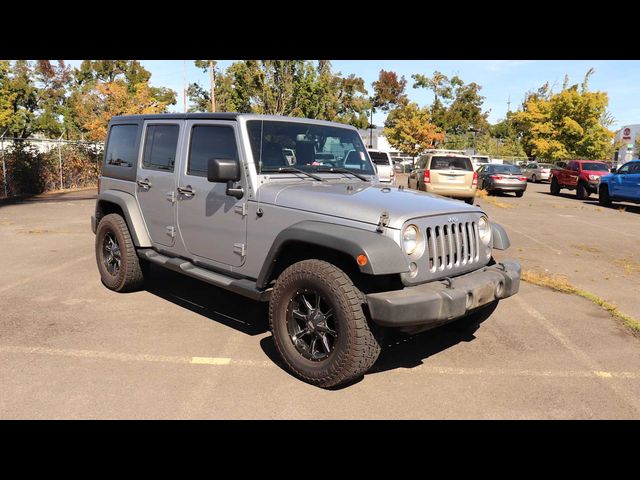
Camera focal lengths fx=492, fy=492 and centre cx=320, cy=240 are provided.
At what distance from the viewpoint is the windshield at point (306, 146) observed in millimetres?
4258

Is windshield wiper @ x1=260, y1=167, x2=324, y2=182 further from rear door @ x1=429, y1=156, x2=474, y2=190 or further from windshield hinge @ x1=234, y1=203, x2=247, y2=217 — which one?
rear door @ x1=429, y1=156, x2=474, y2=190

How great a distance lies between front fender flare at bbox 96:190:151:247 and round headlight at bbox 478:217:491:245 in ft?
11.3

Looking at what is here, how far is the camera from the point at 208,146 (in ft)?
15.1

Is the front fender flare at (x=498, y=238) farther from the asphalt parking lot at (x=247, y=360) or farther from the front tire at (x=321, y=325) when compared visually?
the front tire at (x=321, y=325)

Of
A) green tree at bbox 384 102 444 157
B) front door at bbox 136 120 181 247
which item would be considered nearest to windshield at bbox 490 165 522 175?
front door at bbox 136 120 181 247

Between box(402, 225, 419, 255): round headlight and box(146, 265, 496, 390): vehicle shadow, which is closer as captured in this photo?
box(402, 225, 419, 255): round headlight

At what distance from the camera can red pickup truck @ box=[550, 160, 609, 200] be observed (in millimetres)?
20938

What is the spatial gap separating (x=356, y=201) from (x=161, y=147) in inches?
103

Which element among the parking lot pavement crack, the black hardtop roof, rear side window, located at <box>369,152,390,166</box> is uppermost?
the black hardtop roof

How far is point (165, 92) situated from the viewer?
167ft
